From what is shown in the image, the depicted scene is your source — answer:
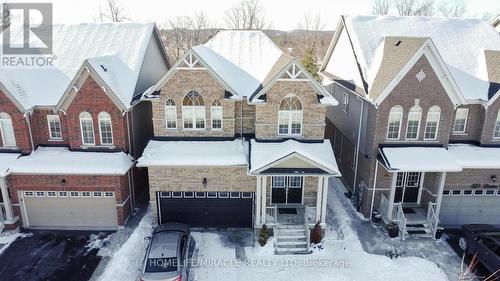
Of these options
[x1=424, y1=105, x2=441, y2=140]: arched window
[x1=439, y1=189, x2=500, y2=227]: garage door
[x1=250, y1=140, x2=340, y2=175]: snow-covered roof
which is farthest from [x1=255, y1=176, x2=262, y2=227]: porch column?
[x1=439, y1=189, x2=500, y2=227]: garage door

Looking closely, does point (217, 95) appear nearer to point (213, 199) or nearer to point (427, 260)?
point (213, 199)

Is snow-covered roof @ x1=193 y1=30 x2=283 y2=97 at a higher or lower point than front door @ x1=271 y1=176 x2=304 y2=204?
higher

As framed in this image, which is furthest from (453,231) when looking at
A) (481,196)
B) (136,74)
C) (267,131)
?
(136,74)

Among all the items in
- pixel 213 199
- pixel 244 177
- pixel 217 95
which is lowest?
pixel 213 199

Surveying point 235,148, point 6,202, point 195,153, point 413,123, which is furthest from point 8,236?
point 413,123

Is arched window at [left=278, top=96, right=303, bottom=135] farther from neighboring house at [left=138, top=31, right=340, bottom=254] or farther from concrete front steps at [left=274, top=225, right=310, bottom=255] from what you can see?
concrete front steps at [left=274, top=225, right=310, bottom=255]

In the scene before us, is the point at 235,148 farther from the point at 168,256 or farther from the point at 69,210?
the point at 69,210
